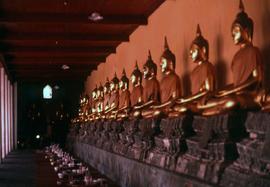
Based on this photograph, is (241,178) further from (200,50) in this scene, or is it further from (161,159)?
(200,50)

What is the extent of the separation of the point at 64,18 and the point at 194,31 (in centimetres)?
Result: 268

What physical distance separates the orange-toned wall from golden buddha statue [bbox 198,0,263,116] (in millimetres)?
241

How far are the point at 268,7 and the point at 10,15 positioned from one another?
15.4 feet

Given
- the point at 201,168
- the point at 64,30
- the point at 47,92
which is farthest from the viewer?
the point at 47,92

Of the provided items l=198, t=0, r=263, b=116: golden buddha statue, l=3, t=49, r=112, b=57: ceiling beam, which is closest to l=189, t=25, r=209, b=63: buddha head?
l=198, t=0, r=263, b=116: golden buddha statue

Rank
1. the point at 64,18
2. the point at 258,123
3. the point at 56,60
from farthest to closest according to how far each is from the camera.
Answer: the point at 56,60 → the point at 64,18 → the point at 258,123

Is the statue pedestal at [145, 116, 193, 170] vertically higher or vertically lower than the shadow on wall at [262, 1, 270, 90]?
lower

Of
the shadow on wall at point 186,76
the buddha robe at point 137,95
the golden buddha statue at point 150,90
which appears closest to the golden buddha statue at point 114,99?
the buddha robe at point 137,95

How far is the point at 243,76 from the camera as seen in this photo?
402cm

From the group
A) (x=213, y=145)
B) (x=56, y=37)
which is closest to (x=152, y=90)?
(x=213, y=145)

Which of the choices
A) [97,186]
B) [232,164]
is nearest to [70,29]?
[97,186]

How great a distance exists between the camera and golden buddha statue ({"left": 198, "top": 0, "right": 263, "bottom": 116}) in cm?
367

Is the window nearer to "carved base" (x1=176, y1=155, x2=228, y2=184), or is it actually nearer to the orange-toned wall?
the orange-toned wall

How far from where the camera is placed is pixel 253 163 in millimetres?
3059
